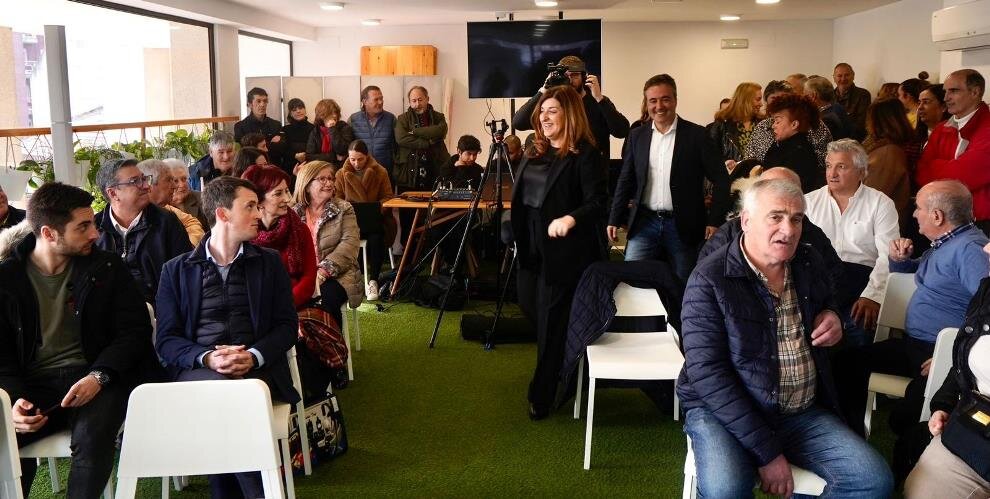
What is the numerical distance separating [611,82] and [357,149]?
7.44 meters

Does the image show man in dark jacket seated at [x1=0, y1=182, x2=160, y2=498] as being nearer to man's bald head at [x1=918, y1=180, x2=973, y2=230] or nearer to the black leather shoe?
the black leather shoe

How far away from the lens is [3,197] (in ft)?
12.6

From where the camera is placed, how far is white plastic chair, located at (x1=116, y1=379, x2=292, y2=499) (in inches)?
86.4

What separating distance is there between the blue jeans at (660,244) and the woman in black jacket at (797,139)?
718 mm

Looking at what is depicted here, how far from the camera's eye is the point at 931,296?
3238mm

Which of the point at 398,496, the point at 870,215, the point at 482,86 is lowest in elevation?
the point at 398,496

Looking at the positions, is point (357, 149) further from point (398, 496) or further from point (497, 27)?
point (398, 496)

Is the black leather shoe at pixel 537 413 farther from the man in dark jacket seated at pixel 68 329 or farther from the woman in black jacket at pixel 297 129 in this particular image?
the woman in black jacket at pixel 297 129

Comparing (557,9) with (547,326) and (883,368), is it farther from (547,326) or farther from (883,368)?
(883,368)

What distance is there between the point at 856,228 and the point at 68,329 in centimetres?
323

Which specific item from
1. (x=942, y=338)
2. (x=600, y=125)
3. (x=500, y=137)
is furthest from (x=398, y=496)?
(x=600, y=125)

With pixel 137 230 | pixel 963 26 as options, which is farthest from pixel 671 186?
pixel 963 26

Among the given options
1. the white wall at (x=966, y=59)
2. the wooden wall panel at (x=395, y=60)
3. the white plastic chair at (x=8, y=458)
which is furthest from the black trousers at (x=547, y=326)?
the wooden wall panel at (x=395, y=60)

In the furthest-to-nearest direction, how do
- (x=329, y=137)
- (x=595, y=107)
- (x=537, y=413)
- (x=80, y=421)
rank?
1. (x=329, y=137)
2. (x=595, y=107)
3. (x=537, y=413)
4. (x=80, y=421)
